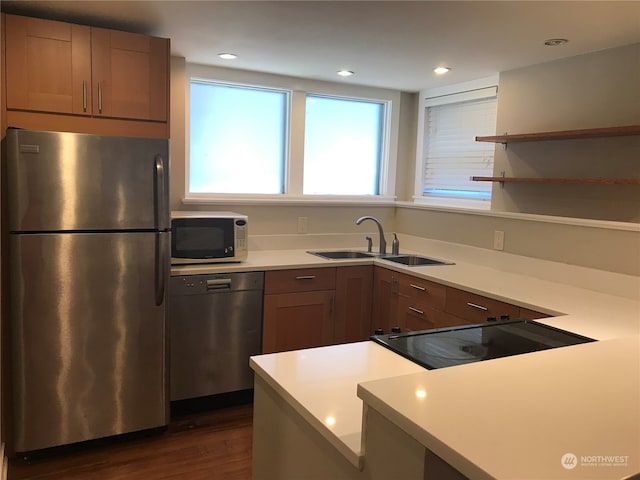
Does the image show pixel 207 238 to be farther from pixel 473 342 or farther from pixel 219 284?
pixel 473 342

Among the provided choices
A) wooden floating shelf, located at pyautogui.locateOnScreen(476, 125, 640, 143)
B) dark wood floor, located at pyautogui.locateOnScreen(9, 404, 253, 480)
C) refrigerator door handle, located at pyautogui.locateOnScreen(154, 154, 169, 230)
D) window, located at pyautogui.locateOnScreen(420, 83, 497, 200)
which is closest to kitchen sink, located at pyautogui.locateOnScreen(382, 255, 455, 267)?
window, located at pyautogui.locateOnScreen(420, 83, 497, 200)

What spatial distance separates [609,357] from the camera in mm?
1294

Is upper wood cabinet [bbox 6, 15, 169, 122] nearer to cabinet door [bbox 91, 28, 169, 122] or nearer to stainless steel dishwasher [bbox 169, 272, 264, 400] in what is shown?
cabinet door [bbox 91, 28, 169, 122]

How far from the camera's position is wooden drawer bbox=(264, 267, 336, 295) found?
3.25 metres

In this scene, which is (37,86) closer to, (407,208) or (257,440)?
(257,440)

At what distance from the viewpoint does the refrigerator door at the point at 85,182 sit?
238 cm

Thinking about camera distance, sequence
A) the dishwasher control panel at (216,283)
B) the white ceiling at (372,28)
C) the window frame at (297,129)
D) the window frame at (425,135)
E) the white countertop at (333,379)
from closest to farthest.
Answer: the white countertop at (333,379) → the white ceiling at (372,28) → the dishwasher control panel at (216,283) → the window frame at (297,129) → the window frame at (425,135)

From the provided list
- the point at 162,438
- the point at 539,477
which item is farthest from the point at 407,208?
the point at 539,477

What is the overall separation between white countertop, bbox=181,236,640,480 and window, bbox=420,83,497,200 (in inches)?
77.7

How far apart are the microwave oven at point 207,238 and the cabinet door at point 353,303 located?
69 centimetres

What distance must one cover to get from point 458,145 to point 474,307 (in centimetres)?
165

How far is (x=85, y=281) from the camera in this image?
254 centimetres

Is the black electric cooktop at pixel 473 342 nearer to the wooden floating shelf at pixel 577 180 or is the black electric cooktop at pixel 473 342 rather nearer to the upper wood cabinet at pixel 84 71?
the wooden floating shelf at pixel 577 180

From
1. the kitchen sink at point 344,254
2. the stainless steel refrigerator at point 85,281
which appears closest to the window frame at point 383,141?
the kitchen sink at point 344,254
